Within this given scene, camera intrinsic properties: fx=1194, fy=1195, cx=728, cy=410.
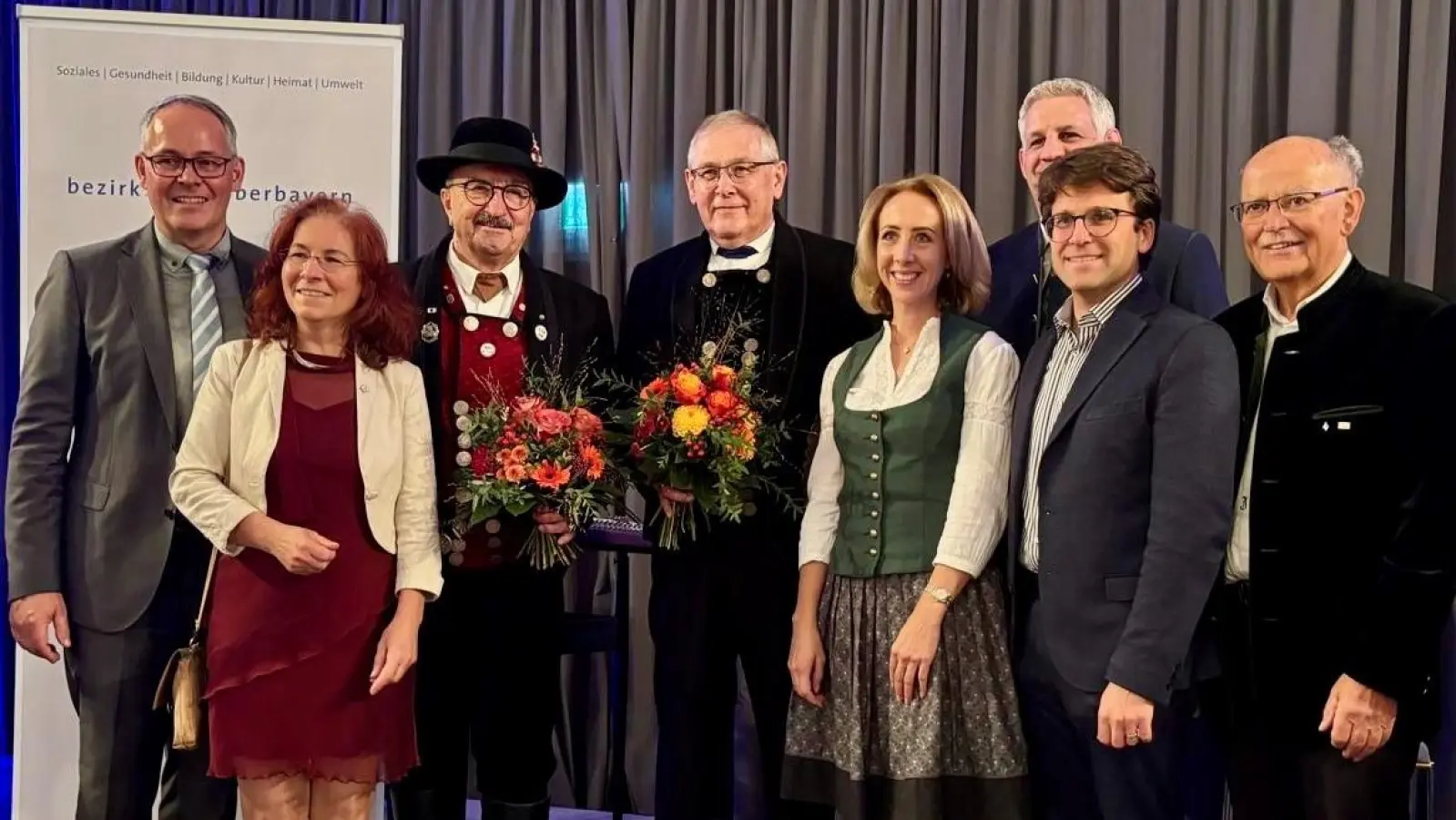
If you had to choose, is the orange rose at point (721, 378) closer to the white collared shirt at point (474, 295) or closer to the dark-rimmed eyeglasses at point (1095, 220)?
the white collared shirt at point (474, 295)

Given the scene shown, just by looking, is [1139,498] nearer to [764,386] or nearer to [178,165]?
[764,386]

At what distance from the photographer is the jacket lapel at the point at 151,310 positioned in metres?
2.74

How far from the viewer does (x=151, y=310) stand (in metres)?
2.79

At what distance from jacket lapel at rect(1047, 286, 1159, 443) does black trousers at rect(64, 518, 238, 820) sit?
197cm

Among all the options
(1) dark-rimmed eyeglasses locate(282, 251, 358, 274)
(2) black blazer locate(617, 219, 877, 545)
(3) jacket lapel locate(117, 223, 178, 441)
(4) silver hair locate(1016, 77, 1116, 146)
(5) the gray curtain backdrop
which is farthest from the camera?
(5) the gray curtain backdrop

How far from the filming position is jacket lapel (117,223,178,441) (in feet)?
8.99

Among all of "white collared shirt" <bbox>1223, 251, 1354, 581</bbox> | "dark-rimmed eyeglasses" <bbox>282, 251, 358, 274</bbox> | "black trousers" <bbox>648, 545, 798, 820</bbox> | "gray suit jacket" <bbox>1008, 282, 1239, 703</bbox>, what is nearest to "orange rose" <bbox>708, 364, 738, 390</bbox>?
"black trousers" <bbox>648, 545, 798, 820</bbox>

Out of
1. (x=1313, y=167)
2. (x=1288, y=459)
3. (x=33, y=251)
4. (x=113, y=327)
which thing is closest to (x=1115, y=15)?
(x=1313, y=167)

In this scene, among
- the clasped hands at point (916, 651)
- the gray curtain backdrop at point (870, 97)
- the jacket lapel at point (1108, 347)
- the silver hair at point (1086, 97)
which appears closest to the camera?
the jacket lapel at point (1108, 347)

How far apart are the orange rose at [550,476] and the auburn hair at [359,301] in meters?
0.41

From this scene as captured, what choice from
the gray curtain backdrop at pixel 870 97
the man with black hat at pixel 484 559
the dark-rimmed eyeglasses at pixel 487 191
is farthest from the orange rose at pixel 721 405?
the gray curtain backdrop at pixel 870 97

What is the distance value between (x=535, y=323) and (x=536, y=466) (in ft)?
1.64

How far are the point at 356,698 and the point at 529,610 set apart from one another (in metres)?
0.46

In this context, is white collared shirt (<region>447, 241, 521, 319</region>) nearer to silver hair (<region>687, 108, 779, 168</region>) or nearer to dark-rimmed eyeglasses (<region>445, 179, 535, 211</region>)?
dark-rimmed eyeglasses (<region>445, 179, 535, 211</region>)
